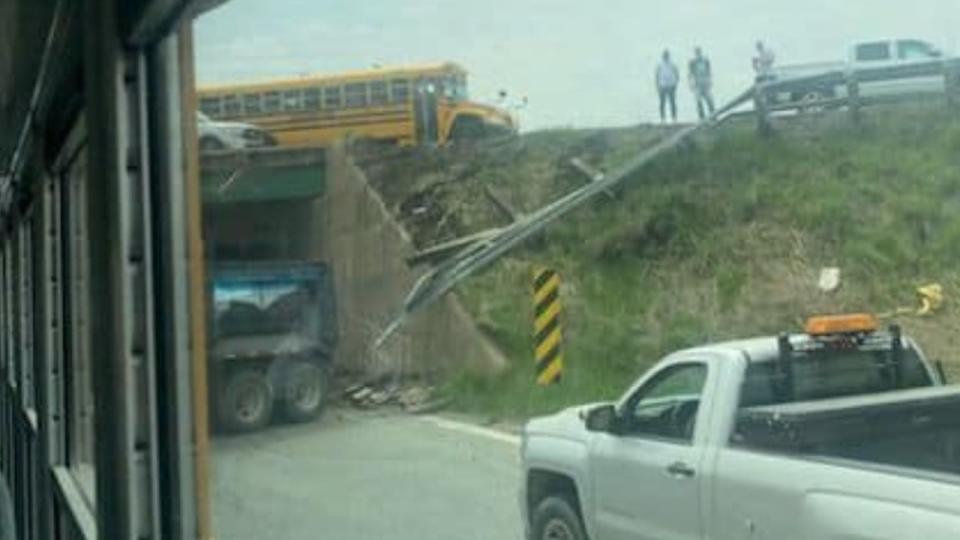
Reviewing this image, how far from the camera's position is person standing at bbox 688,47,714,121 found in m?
2.00

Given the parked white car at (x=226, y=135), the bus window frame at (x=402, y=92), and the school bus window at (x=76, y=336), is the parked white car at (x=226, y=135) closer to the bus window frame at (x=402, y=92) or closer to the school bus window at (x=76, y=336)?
the bus window frame at (x=402, y=92)

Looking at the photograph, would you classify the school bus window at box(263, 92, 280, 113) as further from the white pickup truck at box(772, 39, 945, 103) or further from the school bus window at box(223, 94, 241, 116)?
the white pickup truck at box(772, 39, 945, 103)

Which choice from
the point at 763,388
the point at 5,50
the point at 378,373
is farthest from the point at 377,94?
the point at 5,50

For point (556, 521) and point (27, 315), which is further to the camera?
point (27, 315)

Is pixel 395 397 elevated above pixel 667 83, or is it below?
below

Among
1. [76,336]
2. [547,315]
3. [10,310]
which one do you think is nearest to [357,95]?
[547,315]

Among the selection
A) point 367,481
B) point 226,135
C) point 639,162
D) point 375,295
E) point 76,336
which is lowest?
point 367,481

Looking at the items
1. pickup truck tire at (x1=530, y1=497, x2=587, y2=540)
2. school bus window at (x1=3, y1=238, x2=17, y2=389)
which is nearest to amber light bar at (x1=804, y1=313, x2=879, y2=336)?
pickup truck tire at (x1=530, y1=497, x2=587, y2=540)

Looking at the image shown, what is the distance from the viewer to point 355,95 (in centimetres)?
271

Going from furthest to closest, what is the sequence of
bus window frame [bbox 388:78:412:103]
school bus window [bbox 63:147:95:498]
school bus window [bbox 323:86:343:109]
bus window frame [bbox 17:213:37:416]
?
bus window frame [bbox 17:213:37:416]
school bus window [bbox 63:147:95:498]
school bus window [bbox 323:86:343:109]
bus window frame [bbox 388:78:412:103]

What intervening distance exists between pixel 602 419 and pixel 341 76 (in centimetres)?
74

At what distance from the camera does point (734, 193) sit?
2131 mm

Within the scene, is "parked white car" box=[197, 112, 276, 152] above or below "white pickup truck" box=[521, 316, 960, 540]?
above

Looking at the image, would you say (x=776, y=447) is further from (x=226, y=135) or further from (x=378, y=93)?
(x=226, y=135)
